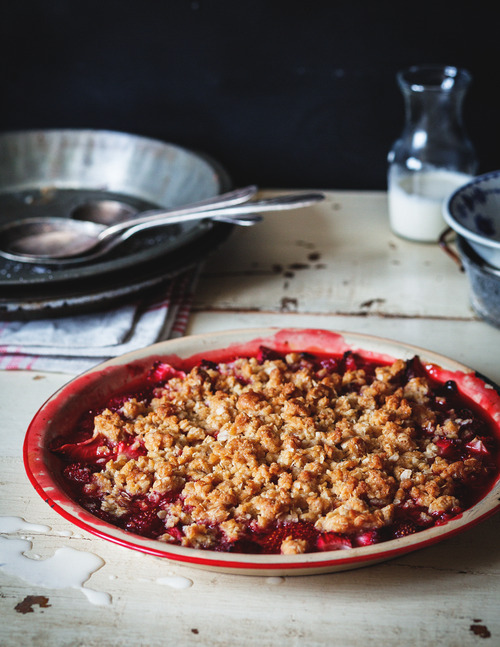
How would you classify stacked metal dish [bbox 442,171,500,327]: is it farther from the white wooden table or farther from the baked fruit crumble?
the white wooden table

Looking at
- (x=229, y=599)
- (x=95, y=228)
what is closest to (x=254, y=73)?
(x=95, y=228)

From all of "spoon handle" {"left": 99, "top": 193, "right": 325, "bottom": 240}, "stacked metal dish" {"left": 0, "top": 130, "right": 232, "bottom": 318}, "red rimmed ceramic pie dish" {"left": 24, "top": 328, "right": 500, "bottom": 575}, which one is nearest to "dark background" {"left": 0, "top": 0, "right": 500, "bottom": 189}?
"stacked metal dish" {"left": 0, "top": 130, "right": 232, "bottom": 318}

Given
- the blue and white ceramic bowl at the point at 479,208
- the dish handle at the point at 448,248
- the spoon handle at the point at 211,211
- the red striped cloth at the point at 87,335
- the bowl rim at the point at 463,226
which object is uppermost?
the spoon handle at the point at 211,211

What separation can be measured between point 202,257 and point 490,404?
0.51m

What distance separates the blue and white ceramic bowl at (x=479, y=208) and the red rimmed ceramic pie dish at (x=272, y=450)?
0.95 ft

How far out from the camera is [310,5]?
60.9 inches

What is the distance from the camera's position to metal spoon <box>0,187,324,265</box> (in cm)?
122

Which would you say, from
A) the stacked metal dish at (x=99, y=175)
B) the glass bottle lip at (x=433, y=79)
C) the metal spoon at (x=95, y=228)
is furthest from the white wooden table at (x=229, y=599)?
the glass bottle lip at (x=433, y=79)

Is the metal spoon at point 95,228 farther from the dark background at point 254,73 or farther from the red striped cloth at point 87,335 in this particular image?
the dark background at point 254,73

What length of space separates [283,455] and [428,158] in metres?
0.85

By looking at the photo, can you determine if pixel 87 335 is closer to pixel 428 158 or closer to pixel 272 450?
pixel 272 450

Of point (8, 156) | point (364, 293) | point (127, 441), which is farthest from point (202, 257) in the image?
point (8, 156)

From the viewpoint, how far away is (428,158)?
1.43m

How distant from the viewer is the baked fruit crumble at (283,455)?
0.70 m
